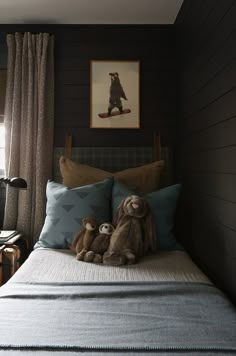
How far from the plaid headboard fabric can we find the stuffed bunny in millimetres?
794

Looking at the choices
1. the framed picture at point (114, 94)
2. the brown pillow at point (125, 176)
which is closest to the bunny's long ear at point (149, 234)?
the brown pillow at point (125, 176)

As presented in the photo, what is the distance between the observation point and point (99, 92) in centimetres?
293

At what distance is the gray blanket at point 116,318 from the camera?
108 cm

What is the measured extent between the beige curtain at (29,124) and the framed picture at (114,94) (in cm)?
36

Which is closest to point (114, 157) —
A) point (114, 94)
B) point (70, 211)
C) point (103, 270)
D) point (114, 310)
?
point (114, 94)

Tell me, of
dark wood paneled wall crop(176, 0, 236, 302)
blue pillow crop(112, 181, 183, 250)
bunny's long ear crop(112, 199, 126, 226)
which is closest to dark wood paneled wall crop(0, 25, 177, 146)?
dark wood paneled wall crop(176, 0, 236, 302)

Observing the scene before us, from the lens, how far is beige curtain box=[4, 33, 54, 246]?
Answer: 283cm

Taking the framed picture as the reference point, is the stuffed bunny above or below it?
below

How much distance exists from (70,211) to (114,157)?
811mm

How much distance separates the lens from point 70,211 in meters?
2.27

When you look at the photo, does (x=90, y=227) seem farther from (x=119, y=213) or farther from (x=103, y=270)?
(x=103, y=270)

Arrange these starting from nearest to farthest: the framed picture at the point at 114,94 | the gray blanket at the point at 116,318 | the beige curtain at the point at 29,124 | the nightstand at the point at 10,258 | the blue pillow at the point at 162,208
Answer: the gray blanket at the point at 116,318 < the blue pillow at the point at 162,208 < the nightstand at the point at 10,258 < the beige curtain at the point at 29,124 < the framed picture at the point at 114,94

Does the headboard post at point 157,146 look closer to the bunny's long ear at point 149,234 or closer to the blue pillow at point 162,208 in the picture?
the blue pillow at point 162,208

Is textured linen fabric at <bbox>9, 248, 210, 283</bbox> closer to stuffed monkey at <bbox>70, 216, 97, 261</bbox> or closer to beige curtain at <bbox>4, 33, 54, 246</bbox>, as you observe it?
stuffed monkey at <bbox>70, 216, 97, 261</bbox>
